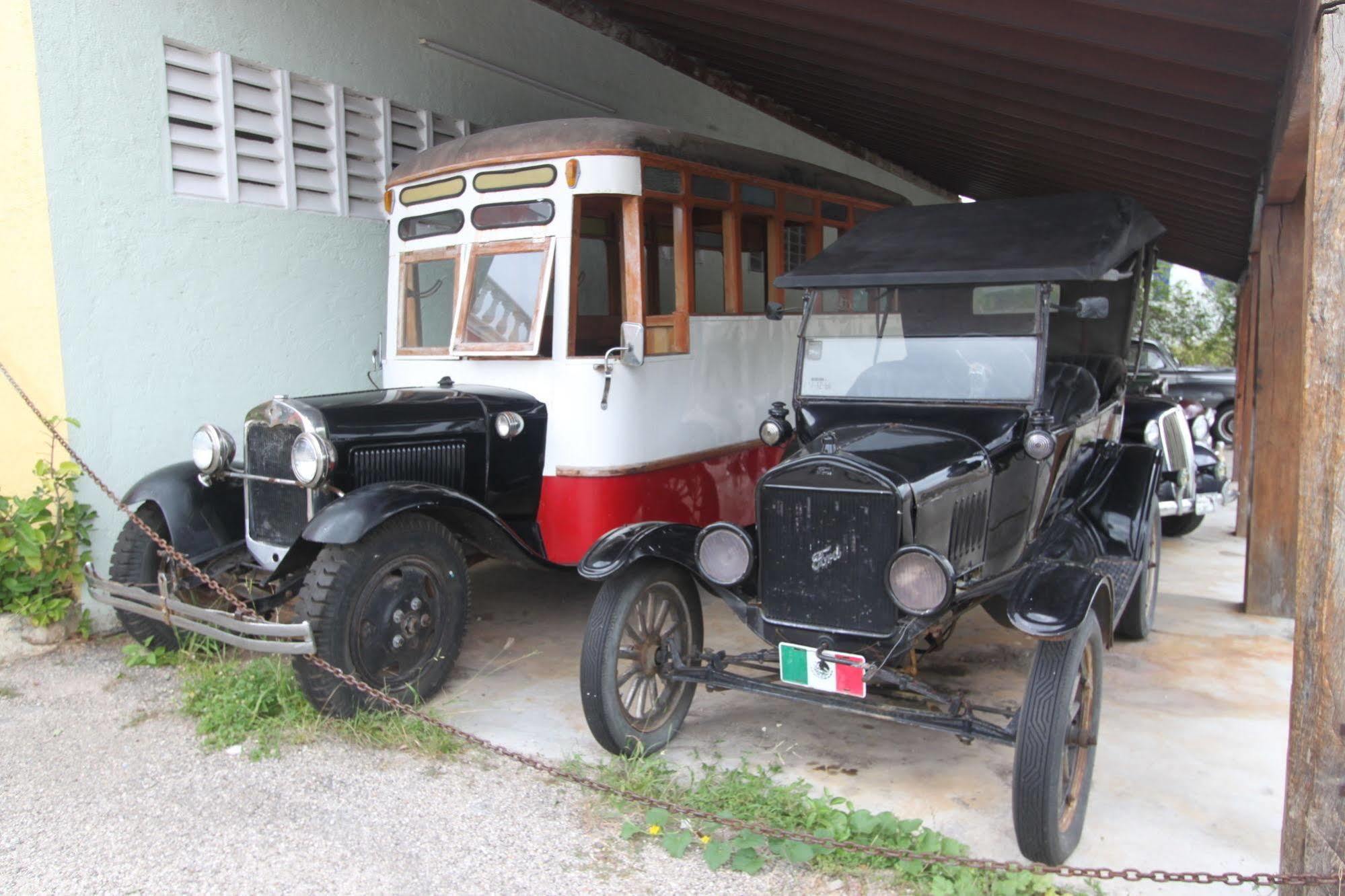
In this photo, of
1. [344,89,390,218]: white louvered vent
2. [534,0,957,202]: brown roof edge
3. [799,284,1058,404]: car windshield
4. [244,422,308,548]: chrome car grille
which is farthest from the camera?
[534,0,957,202]: brown roof edge

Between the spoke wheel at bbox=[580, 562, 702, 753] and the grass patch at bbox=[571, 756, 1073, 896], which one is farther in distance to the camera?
the spoke wheel at bbox=[580, 562, 702, 753]

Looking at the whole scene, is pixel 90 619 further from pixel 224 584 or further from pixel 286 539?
pixel 286 539

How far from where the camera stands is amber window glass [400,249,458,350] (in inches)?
217

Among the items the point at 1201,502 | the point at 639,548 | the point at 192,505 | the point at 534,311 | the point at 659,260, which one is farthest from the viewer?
the point at 1201,502

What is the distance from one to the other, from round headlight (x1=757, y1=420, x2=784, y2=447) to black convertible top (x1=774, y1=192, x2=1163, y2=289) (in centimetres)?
65

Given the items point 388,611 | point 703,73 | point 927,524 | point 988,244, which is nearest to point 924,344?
point 988,244

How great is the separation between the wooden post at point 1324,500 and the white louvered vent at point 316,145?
17.7 feet

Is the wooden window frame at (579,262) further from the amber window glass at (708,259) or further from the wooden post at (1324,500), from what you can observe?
the wooden post at (1324,500)

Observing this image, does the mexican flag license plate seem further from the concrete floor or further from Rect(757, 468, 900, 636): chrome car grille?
the concrete floor

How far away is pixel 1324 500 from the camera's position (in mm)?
2621

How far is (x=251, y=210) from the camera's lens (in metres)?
5.92

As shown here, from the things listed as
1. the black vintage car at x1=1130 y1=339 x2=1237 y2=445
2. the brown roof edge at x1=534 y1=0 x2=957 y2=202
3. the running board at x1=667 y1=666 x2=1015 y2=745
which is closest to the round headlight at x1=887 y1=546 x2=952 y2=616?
the running board at x1=667 y1=666 x2=1015 y2=745

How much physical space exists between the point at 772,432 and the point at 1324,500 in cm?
239

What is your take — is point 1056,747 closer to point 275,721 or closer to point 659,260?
point 275,721
